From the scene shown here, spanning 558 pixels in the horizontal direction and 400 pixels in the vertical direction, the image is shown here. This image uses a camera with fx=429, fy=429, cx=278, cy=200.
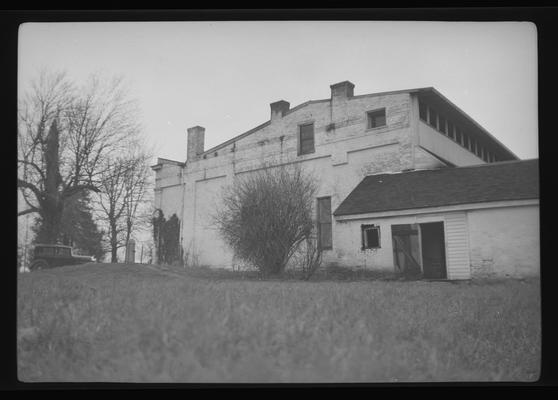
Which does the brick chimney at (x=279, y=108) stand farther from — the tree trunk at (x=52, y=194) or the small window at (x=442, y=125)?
the tree trunk at (x=52, y=194)

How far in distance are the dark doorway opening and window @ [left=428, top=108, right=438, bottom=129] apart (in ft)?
8.55

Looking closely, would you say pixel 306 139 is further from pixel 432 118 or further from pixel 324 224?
pixel 432 118

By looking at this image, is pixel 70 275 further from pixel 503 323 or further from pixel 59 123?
pixel 503 323

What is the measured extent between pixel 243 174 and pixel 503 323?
6.54 metres

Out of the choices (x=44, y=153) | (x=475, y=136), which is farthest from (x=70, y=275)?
(x=475, y=136)

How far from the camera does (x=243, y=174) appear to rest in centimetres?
1034

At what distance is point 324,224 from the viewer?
9.83 meters

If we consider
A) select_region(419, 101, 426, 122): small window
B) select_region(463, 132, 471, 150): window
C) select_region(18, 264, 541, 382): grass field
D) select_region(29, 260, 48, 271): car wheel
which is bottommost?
select_region(18, 264, 541, 382): grass field

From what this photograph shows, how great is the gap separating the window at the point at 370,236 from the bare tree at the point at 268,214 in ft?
4.00

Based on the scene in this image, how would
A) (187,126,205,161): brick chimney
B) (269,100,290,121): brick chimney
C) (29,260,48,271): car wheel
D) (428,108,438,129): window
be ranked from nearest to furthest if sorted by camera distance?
(29,260,48,271): car wheel < (187,126,205,161): brick chimney < (269,100,290,121): brick chimney < (428,108,438,129): window

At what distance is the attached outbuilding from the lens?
6828mm

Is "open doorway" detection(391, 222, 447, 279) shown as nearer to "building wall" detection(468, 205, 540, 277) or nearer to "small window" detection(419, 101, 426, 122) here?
"building wall" detection(468, 205, 540, 277)

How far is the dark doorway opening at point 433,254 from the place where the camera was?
8.08m

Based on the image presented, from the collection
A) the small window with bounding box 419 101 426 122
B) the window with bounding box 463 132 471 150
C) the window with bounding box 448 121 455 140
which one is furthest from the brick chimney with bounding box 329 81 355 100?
the window with bounding box 463 132 471 150
